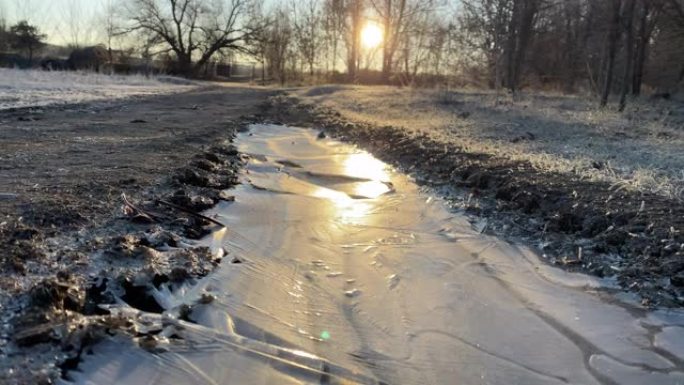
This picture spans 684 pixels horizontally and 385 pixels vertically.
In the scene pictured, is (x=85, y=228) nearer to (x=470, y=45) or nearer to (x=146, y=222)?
(x=146, y=222)

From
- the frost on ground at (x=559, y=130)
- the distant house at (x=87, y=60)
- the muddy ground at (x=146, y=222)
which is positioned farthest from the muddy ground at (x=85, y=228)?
the distant house at (x=87, y=60)

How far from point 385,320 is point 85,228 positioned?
2.02m

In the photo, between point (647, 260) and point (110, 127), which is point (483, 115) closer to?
point (110, 127)

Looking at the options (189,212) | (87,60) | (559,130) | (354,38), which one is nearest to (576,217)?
(189,212)

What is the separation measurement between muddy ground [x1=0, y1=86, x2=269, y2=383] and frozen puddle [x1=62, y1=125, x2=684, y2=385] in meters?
0.20

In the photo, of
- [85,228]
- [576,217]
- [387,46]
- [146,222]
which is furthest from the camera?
[387,46]

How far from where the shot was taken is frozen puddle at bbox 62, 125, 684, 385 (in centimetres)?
270

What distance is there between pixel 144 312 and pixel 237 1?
49759mm

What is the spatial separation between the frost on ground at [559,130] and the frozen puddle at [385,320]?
2042mm

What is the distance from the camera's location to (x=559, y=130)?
10703mm

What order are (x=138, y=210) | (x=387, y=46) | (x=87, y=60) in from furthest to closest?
(x=387, y=46), (x=87, y=60), (x=138, y=210)

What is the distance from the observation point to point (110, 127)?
9.31 m

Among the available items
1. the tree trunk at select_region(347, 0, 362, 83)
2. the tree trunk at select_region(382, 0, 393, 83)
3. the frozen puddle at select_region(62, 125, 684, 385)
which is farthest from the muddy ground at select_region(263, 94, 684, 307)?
the tree trunk at select_region(347, 0, 362, 83)

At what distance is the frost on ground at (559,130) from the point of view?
21.0 feet
